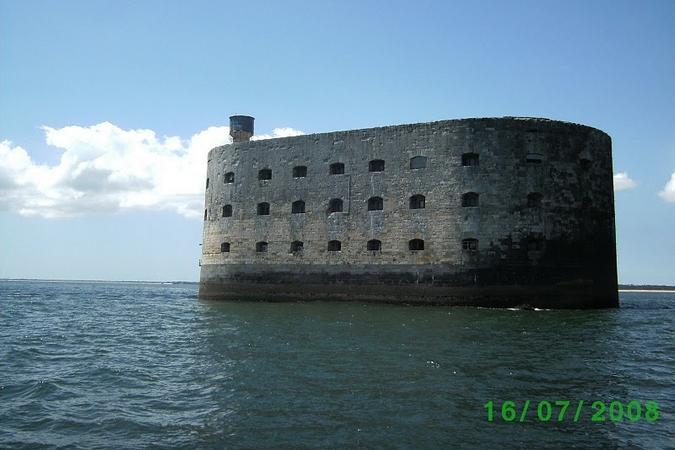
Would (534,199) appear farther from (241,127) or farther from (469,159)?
(241,127)

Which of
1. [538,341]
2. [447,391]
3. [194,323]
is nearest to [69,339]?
[194,323]

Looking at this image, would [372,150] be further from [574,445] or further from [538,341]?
[574,445]

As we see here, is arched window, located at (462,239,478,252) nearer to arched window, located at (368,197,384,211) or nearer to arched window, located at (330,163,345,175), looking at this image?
arched window, located at (368,197,384,211)

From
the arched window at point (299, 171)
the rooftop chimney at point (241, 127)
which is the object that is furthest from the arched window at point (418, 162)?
the rooftop chimney at point (241, 127)

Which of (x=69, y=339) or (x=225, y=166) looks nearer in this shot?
(x=69, y=339)

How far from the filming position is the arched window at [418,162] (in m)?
22.9

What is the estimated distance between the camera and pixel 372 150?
947 inches

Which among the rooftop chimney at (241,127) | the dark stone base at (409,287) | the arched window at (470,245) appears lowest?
the dark stone base at (409,287)

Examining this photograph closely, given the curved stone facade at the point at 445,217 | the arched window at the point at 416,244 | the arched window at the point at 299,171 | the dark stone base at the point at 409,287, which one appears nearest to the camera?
the dark stone base at the point at 409,287

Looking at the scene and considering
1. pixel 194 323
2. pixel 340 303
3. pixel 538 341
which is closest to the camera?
pixel 538 341

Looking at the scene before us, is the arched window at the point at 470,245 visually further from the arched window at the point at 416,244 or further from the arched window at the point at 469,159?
the arched window at the point at 469,159

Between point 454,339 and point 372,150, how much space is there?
12.8m

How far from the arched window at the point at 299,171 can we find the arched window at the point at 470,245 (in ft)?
26.0

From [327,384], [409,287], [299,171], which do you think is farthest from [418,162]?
[327,384]
